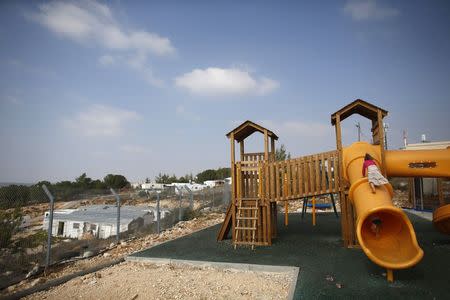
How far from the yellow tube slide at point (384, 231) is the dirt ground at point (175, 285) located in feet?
4.96

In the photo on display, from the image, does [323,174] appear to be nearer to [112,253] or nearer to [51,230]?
[112,253]

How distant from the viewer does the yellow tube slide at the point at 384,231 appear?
14.2 ft

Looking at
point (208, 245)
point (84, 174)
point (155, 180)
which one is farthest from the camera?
point (155, 180)

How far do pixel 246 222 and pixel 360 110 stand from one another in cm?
437

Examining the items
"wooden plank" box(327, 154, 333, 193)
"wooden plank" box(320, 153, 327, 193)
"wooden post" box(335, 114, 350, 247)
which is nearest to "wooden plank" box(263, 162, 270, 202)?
"wooden plank" box(320, 153, 327, 193)

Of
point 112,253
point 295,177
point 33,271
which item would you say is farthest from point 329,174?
point 33,271

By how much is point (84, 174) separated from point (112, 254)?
46838mm

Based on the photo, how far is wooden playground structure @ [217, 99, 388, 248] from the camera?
704 cm

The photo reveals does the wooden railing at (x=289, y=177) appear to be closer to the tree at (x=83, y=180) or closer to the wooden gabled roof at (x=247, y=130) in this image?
the wooden gabled roof at (x=247, y=130)

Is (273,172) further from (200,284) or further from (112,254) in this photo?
(112,254)

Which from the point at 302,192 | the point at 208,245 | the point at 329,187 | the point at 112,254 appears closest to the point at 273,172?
the point at 302,192

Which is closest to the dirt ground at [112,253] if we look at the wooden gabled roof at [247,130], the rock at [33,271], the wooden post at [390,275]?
the rock at [33,271]

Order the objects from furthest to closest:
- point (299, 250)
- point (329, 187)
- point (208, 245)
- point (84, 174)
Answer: point (84, 174) → point (208, 245) → point (329, 187) → point (299, 250)

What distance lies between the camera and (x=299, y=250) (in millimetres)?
6727
